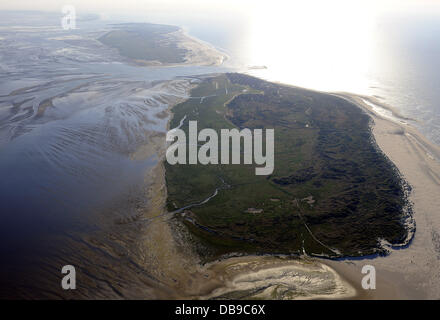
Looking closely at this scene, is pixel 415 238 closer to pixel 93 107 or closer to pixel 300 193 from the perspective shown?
pixel 300 193

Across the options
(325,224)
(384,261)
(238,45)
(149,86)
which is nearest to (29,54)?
(149,86)

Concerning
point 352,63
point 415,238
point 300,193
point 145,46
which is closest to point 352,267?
point 415,238

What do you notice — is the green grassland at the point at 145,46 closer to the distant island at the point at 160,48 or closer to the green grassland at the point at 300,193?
the distant island at the point at 160,48

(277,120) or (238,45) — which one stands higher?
(238,45)

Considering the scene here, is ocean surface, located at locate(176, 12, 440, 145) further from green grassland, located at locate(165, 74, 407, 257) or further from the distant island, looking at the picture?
green grassland, located at locate(165, 74, 407, 257)

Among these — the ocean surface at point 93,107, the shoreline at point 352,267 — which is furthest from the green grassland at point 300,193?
the ocean surface at point 93,107

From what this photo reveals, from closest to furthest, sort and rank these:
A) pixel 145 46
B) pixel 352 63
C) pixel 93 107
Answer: pixel 93 107 → pixel 352 63 → pixel 145 46

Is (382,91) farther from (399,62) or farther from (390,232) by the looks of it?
(390,232)
